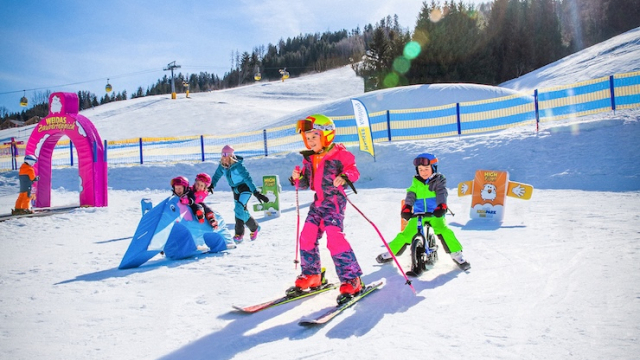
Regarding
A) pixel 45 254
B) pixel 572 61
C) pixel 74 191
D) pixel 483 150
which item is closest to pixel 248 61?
pixel 572 61

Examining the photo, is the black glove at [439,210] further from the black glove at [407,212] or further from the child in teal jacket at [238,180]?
the child in teal jacket at [238,180]

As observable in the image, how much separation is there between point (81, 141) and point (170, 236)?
807 cm

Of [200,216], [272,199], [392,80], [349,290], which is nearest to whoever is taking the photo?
[349,290]

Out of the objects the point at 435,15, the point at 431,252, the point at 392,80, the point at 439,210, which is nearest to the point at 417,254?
the point at 431,252

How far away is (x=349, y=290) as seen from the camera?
3.59 m

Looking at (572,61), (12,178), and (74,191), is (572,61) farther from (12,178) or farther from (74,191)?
(12,178)

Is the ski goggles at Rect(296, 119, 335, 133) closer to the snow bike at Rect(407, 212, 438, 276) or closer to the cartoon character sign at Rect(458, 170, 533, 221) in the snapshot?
the snow bike at Rect(407, 212, 438, 276)

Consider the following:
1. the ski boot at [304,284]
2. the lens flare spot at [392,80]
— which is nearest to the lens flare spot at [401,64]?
the lens flare spot at [392,80]

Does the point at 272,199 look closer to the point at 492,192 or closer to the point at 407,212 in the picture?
the point at 492,192

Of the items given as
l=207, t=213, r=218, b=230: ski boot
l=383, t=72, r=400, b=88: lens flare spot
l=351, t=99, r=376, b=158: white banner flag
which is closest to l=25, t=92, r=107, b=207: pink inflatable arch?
l=207, t=213, r=218, b=230: ski boot

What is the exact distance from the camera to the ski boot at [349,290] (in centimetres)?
353

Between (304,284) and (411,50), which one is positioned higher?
(411,50)

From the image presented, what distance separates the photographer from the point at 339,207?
382 cm

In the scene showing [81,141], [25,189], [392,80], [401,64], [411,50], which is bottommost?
[25,189]
